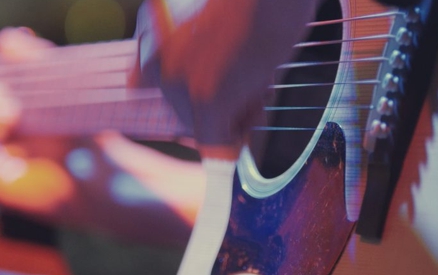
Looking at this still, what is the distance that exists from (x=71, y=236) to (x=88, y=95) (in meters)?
0.22

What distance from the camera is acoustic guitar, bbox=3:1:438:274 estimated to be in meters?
0.60

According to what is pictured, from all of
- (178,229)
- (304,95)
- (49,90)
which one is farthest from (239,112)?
(49,90)

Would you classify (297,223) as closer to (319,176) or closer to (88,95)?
(319,176)

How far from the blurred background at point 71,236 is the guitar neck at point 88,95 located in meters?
0.03

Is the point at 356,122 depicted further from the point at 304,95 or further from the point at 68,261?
the point at 68,261

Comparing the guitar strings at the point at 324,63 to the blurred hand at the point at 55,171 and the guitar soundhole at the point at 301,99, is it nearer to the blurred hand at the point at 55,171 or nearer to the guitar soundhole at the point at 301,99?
the guitar soundhole at the point at 301,99

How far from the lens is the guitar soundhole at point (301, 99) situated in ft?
2.10

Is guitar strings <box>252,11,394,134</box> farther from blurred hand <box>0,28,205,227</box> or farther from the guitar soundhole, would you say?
blurred hand <box>0,28,205,227</box>

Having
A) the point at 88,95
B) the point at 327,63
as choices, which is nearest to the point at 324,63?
the point at 327,63

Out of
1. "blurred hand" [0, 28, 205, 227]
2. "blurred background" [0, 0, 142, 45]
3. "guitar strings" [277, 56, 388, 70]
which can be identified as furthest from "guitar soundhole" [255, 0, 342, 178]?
"blurred background" [0, 0, 142, 45]

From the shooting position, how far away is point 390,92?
→ 0.57 metres

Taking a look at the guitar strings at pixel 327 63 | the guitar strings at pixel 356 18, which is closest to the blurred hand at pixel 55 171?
the guitar strings at pixel 327 63

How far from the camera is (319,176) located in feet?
2.09

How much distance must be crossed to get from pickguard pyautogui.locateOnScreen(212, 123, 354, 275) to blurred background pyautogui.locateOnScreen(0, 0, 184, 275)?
0.11 m
